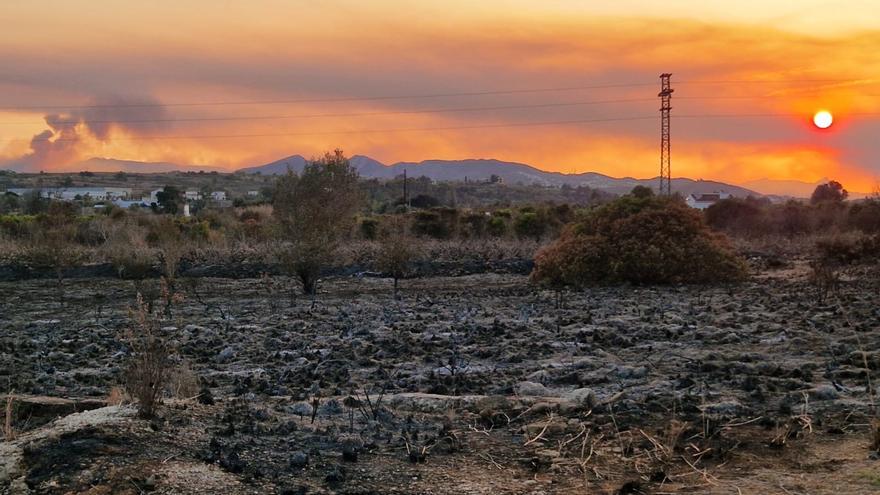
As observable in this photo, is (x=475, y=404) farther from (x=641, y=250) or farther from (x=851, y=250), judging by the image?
(x=851, y=250)

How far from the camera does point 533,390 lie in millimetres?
7406

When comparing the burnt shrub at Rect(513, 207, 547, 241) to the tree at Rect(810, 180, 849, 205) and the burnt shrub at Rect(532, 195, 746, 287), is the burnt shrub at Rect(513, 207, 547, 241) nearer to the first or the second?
the burnt shrub at Rect(532, 195, 746, 287)

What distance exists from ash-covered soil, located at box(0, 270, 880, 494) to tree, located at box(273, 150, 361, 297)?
6.27 m

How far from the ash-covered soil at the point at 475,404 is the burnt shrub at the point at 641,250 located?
5779mm

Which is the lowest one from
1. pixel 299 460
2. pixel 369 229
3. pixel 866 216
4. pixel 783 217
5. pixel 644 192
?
pixel 299 460

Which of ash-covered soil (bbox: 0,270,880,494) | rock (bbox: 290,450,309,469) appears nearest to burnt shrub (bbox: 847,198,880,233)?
ash-covered soil (bbox: 0,270,880,494)

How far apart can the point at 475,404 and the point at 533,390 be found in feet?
2.84

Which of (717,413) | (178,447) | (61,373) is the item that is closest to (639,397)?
(717,413)

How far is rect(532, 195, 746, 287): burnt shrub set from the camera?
65.9 ft

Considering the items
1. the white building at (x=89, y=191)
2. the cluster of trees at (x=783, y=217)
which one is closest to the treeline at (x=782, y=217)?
the cluster of trees at (x=783, y=217)

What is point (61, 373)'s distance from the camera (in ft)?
30.5

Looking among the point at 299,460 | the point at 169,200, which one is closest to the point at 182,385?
the point at 299,460

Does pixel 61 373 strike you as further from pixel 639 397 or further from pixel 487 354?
pixel 639 397

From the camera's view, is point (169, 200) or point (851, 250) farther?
point (169, 200)
